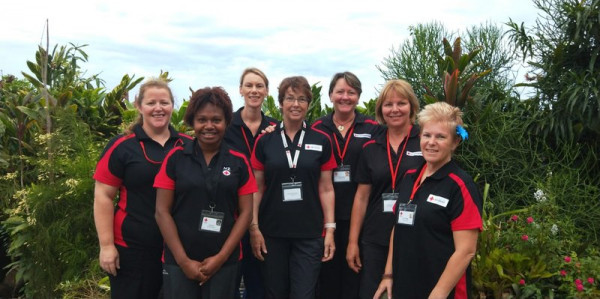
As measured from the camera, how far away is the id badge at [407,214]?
284cm

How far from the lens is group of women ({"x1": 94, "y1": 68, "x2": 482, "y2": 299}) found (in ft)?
9.30

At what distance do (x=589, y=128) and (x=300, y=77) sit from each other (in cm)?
417

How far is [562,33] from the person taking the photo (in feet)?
22.8

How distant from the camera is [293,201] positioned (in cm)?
375

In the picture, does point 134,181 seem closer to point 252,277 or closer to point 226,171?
point 226,171

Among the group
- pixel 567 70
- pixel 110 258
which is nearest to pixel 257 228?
pixel 110 258

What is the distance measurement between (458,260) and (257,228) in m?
1.52

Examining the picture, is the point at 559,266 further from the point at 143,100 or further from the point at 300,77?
the point at 143,100

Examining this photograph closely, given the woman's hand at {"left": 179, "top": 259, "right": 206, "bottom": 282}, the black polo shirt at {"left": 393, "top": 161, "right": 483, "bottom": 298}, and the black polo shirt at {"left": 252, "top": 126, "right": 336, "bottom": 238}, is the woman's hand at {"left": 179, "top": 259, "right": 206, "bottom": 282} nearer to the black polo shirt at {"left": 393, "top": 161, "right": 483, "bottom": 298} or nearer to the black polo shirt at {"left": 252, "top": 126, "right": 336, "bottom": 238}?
the black polo shirt at {"left": 252, "top": 126, "right": 336, "bottom": 238}

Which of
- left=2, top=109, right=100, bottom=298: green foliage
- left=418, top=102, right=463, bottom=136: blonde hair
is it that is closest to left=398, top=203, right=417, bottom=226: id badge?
left=418, top=102, right=463, bottom=136: blonde hair

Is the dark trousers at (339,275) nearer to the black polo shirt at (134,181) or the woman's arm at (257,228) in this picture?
the woman's arm at (257,228)

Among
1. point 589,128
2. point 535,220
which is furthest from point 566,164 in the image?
point 535,220

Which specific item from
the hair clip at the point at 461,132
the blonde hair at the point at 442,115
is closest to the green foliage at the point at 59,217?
the blonde hair at the point at 442,115

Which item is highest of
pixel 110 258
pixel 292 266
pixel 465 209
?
pixel 465 209
